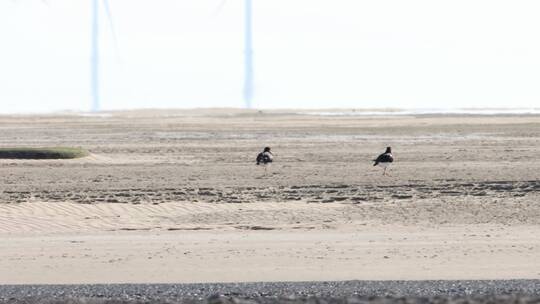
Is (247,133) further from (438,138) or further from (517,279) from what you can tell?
(517,279)

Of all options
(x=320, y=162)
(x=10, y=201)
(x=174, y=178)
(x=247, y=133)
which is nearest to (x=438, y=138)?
(x=247, y=133)

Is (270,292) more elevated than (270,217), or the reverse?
(270,292)

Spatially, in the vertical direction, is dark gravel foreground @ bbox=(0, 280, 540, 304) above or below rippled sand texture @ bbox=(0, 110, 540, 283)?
above

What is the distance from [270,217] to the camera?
Answer: 24.3 m

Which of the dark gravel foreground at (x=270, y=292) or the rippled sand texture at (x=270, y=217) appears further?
the rippled sand texture at (x=270, y=217)

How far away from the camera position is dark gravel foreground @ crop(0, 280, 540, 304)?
14.5m

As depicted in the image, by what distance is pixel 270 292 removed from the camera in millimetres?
15414

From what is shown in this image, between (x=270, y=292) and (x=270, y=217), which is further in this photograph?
(x=270, y=217)

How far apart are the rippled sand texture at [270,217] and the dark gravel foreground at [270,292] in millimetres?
629

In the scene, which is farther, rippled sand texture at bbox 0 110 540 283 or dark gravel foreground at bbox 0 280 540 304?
rippled sand texture at bbox 0 110 540 283

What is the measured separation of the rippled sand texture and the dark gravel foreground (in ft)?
2.06

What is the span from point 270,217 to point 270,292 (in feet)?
29.1

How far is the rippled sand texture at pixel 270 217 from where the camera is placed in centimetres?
1767

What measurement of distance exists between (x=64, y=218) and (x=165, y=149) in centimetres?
2716
